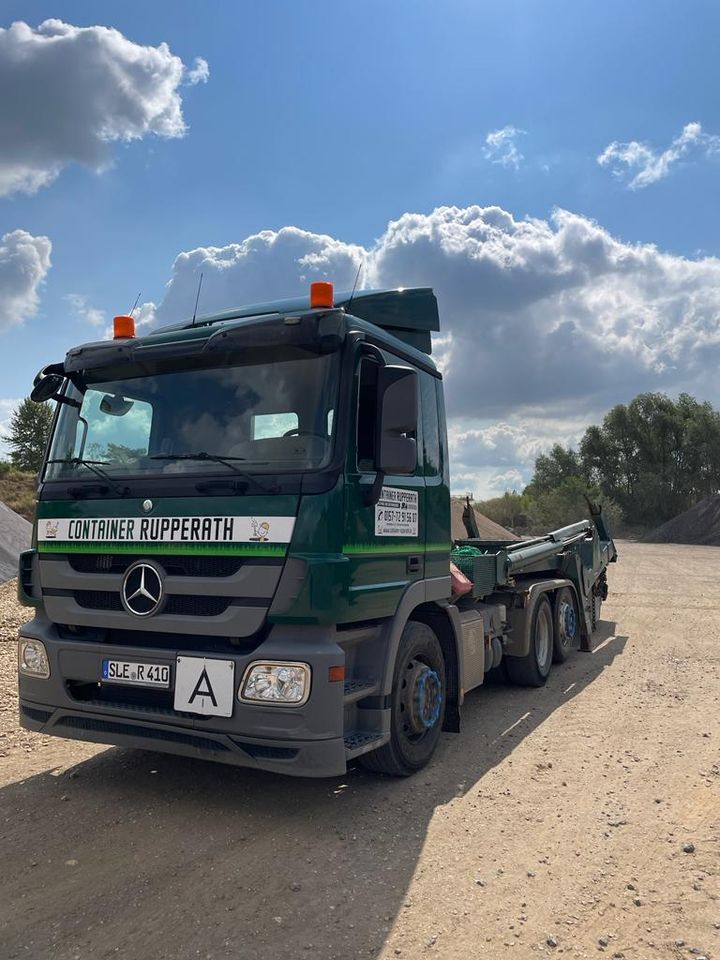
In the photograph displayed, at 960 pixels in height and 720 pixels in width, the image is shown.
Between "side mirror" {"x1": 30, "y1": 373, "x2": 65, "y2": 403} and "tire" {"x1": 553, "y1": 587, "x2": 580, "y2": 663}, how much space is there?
575cm

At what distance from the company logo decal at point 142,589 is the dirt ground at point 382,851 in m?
1.18

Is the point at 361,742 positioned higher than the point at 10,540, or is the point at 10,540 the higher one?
the point at 10,540

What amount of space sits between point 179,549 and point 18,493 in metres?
27.0

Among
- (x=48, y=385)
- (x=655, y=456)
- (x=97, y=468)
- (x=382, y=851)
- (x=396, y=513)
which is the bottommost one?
(x=382, y=851)

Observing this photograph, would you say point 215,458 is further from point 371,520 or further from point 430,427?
point 430,427

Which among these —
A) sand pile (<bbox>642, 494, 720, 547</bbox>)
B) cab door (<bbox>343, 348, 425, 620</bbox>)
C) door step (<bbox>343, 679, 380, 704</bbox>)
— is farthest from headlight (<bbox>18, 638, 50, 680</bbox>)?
sand pile (<bbox>642, 494, 720, 547</bbox>)

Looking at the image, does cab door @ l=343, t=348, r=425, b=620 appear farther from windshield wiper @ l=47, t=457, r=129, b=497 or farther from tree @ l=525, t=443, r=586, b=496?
tree @ l=525, t=443, r=586, b=496

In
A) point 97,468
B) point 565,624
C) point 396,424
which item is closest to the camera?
point 396,424

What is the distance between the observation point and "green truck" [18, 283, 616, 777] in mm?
3912

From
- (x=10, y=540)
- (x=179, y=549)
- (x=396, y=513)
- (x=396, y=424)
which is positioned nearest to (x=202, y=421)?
(x=179, y=549)

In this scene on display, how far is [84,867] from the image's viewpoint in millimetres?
3592

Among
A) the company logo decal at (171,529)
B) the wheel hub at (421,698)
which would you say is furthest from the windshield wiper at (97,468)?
the wheel hub at (421,698)

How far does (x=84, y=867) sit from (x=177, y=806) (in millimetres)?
805

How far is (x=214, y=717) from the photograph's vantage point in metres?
3.95
